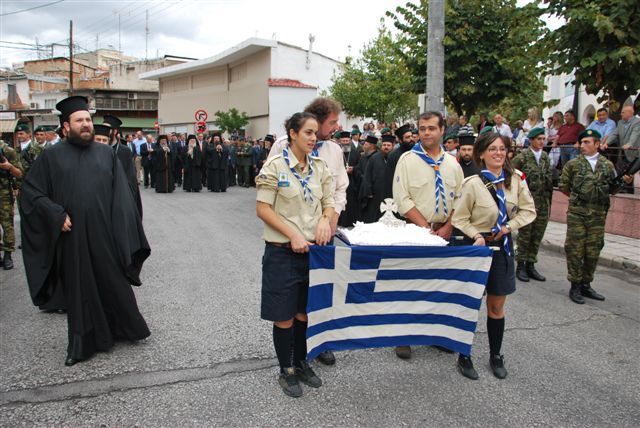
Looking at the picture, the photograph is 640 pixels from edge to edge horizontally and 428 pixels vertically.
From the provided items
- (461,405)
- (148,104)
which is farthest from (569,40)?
(148,104)

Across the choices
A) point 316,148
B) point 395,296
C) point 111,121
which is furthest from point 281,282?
point 111,121

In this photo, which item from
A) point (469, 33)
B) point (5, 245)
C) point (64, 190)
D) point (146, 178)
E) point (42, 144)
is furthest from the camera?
point (146, 178)

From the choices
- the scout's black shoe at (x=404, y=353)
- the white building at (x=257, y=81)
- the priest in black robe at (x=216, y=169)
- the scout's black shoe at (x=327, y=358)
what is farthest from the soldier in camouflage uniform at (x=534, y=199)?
the white building at (x=257, y=81)

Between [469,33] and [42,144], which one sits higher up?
[469,33]

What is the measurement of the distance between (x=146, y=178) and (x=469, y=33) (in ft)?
47.5

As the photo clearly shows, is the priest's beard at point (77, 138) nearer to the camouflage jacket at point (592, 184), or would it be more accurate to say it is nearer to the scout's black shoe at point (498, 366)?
the scout's black shoe at point (498, 366)

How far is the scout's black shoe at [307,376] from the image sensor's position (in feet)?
12.3

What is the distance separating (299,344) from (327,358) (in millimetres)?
363

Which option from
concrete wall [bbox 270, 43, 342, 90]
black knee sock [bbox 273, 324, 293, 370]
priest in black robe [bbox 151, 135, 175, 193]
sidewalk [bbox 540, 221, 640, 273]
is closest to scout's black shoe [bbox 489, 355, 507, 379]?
black knee sock [bbox 273, 324, 293, 370]

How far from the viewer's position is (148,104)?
5297cm

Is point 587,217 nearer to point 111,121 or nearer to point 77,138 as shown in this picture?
point 77,138

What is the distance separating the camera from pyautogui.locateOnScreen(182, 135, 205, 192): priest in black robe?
1956 centimetres

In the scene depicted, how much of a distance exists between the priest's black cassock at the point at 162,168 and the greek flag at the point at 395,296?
1626cm

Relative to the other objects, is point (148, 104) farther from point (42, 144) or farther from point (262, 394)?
point (262, 394)
